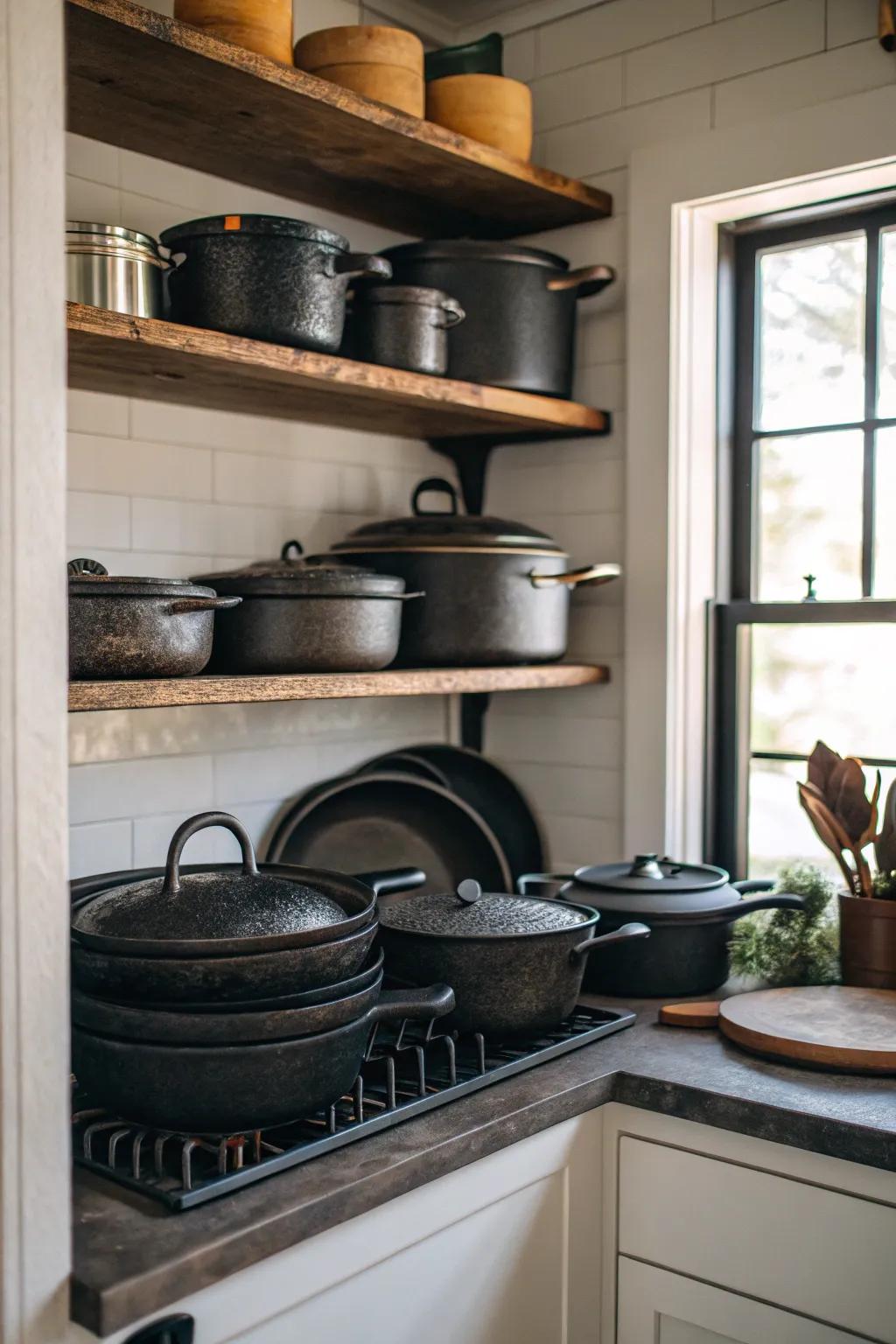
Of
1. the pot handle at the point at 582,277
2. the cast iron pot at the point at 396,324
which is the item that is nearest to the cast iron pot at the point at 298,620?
the cast iron pot at the point at 396,324

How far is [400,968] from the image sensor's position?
1.78 metres

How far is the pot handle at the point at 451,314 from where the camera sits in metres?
2.17

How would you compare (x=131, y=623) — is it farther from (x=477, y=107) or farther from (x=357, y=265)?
(x=477, y=107)

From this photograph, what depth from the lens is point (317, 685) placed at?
6.23ft

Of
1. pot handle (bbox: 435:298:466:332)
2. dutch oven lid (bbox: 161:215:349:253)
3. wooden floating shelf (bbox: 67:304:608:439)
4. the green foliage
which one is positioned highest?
dutch oven lid (bbox: 161:215:349:253)

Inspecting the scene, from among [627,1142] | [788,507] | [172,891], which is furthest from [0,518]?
[788,507]

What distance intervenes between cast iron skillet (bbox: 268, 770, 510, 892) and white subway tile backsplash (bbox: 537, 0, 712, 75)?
1.48 m

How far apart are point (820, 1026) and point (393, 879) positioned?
68 cm

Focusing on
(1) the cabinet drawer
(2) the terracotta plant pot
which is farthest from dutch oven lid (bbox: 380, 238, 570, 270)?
(1) the cabinet drawer

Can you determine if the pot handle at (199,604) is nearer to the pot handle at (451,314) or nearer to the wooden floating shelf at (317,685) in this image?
the wooden floating shelf at (317,685)

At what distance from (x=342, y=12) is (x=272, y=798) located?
4.92ft

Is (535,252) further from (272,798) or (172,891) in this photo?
(172,891)

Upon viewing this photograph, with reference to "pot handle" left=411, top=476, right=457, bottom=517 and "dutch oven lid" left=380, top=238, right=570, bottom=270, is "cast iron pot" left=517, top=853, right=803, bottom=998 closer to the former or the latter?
"pot handle" left=411, top=476, right=457, bottom=517

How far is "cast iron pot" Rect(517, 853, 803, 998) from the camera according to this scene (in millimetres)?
2070
